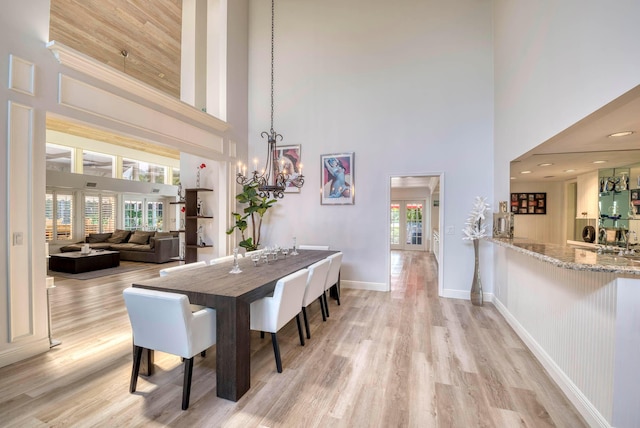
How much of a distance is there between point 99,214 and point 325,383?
10362 mm

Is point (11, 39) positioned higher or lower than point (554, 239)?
higher

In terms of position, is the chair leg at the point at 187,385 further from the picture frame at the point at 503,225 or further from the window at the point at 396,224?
the window at the point at 396,224

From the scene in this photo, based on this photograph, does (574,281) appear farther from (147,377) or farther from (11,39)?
(11,39)

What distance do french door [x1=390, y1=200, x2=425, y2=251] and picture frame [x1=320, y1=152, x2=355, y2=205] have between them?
615cm

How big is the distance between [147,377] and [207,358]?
508 mm

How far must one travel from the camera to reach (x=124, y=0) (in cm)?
441

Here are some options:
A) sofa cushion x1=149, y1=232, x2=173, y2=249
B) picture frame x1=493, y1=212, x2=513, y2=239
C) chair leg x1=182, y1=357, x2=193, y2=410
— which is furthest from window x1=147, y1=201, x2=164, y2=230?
picture frame x1=493, y1=212, x2=513, y2=239

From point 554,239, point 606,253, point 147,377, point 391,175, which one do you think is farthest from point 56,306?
point 554,239

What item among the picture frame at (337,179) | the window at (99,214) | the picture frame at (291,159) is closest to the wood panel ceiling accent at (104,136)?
the window at (99,214)

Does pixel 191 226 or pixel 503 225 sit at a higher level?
pixel 503 225

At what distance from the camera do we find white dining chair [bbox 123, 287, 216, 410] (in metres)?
1.87

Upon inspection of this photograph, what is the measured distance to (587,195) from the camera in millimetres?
5172

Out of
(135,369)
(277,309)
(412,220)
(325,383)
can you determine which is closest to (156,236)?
(135,369)

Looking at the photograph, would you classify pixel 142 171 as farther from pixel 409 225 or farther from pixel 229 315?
pixel 229 315
